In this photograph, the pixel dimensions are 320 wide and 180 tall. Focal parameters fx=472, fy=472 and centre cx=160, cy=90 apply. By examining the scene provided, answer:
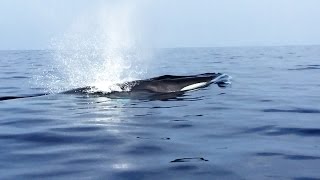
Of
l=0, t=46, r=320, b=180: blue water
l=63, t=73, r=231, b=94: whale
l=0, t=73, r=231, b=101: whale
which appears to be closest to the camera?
l=0, t=46, r=320, b=180: blue water

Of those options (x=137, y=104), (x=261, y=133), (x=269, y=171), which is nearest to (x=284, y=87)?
(x=137, y=104)

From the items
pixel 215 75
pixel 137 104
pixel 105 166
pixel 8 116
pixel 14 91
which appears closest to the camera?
pixel 105 166

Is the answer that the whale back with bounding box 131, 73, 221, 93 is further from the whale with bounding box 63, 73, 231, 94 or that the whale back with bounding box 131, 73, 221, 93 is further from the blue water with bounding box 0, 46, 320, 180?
the blue water with bounding box 0, 46, 320, 180

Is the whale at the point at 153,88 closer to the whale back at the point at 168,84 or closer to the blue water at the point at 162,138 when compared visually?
the whale back at the point at 168,84

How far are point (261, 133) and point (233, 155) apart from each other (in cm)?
194

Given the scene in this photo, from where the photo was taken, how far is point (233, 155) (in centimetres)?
708

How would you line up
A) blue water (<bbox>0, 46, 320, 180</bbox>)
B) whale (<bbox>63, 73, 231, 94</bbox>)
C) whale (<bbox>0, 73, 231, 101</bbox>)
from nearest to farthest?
blue water (<bbox>0, 46, 320, 180</bbox>) → whale (<bbox>0, 73, 231, 101</bbox>) → whale (<bbox>63, 73, 231, 94</bbox>)

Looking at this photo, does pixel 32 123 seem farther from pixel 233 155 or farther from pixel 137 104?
pixel 233 155

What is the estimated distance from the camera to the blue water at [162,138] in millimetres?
6352

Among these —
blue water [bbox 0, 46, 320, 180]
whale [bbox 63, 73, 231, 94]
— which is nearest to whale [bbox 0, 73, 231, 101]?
whale [bbox 63, 73, 231, 94]

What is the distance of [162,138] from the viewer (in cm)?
838

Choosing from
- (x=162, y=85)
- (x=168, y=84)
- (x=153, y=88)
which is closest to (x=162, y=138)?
(x=153, y=88)

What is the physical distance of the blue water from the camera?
635 centimetres

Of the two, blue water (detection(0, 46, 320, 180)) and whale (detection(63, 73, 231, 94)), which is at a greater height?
whale (detection(63, 73, 231, 94))
